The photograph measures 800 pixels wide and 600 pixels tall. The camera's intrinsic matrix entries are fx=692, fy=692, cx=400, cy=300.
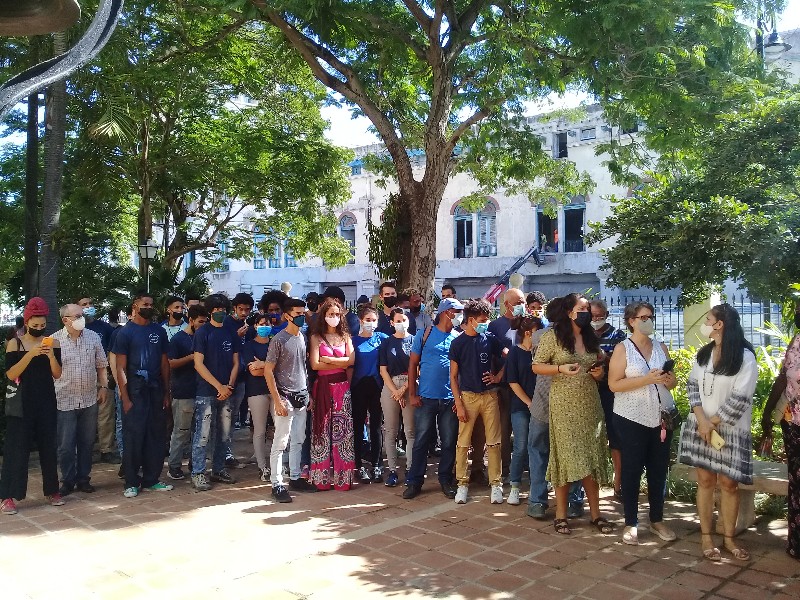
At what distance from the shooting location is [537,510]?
567 cm

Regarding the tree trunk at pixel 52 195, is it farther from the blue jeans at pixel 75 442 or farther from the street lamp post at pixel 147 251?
the street lamp post at pixel 147 251

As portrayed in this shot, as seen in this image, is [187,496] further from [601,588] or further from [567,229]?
[567,229]

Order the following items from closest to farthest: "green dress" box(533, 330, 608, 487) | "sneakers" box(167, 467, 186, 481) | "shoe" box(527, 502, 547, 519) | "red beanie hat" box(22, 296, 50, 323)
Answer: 1. "green dress" box(533, 330, 608, 487)
2. "shoe" box(527, 502, 547, 519)
3. "red beanie hat" box(22, 296, 50, 323)
4. "sneakers" box(167, 467, 186, 481)

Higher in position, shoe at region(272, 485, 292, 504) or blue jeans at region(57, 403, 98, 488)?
blue jeans at region(57, 403, 98, 488)

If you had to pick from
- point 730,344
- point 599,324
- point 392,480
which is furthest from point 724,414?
point 392,480

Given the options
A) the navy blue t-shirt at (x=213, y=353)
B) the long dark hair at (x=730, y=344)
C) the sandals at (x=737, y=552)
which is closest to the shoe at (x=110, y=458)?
the navy blue t-shirt at (x=213, y=353)

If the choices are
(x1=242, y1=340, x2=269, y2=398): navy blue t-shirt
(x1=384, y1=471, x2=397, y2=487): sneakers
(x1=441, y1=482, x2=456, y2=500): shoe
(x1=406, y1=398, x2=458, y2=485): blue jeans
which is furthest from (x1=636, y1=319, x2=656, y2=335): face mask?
(x1=242, y1=340, x2=269, y2=398): navy blue t-shirt

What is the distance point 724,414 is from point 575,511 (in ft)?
5.48

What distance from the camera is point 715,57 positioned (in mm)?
8133

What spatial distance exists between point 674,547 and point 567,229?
25.7 meters

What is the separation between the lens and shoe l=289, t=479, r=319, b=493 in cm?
668

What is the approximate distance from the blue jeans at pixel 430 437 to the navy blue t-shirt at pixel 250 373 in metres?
1.62

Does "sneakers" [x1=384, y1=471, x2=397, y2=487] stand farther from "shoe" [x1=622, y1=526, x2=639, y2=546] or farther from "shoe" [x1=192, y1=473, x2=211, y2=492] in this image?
"shoe" [x1=622, y1=526, x2=639, y2=546]

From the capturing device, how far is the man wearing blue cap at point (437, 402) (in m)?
6.35
